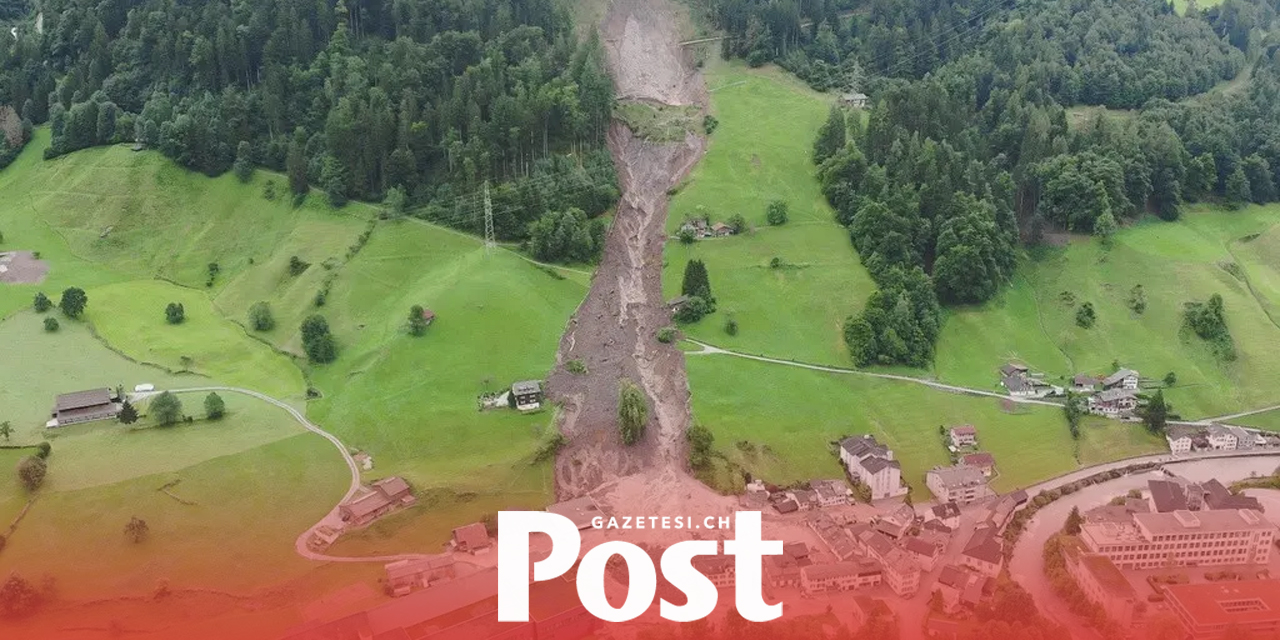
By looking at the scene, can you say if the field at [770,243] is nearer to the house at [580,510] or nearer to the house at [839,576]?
the house at [580,510]

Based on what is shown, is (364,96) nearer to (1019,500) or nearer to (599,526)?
(599,526)

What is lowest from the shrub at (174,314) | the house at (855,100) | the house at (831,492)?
the house at (831,492)

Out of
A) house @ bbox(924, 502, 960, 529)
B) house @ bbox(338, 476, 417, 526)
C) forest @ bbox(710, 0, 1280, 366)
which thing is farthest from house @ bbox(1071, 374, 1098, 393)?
house @ bbox(338, 476, 417, 526)

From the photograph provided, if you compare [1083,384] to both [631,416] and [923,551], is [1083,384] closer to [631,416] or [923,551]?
[923,551]

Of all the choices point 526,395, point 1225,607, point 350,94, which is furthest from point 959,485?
point 350,94

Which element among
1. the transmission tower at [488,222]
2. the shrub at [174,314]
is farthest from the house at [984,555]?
the shrub at [174,314]

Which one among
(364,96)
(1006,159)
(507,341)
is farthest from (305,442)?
(1006,159)
